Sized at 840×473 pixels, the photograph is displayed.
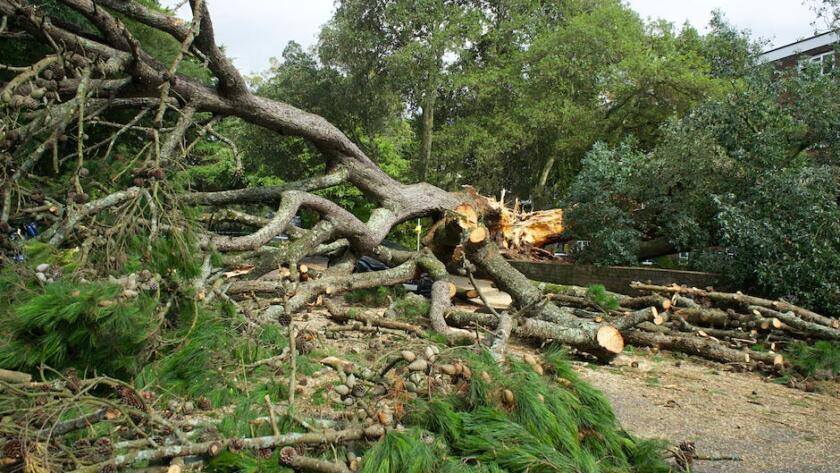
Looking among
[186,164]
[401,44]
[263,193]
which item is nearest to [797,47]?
[401,44]

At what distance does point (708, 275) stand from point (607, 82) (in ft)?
26.6

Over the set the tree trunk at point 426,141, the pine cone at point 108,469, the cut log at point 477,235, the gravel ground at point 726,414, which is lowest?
the gravel ground at point 726,414

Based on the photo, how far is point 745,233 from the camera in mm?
8734

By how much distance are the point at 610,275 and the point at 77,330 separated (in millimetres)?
9601

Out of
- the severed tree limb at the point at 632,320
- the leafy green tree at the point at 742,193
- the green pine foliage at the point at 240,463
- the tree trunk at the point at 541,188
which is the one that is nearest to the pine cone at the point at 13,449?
the green pine foliage at the point at 240,463

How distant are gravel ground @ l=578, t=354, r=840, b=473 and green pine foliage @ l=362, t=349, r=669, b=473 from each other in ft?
1.97

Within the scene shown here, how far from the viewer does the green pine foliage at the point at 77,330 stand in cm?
285

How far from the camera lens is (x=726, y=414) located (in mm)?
4359

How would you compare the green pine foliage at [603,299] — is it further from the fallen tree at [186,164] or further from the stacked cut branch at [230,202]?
the fallen tree at [186,164]

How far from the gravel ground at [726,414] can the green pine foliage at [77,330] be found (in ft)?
10.0

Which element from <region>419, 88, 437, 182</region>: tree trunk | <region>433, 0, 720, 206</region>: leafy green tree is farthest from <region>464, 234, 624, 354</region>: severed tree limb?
<region>419, 88, 437, 182</region>: tree trunk

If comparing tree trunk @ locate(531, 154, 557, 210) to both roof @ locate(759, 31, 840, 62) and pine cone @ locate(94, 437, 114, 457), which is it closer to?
roof @ locate(759, 31, 840, 62)

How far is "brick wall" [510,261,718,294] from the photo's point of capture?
31.8ft

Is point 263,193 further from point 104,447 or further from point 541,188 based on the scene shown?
point 541,188
